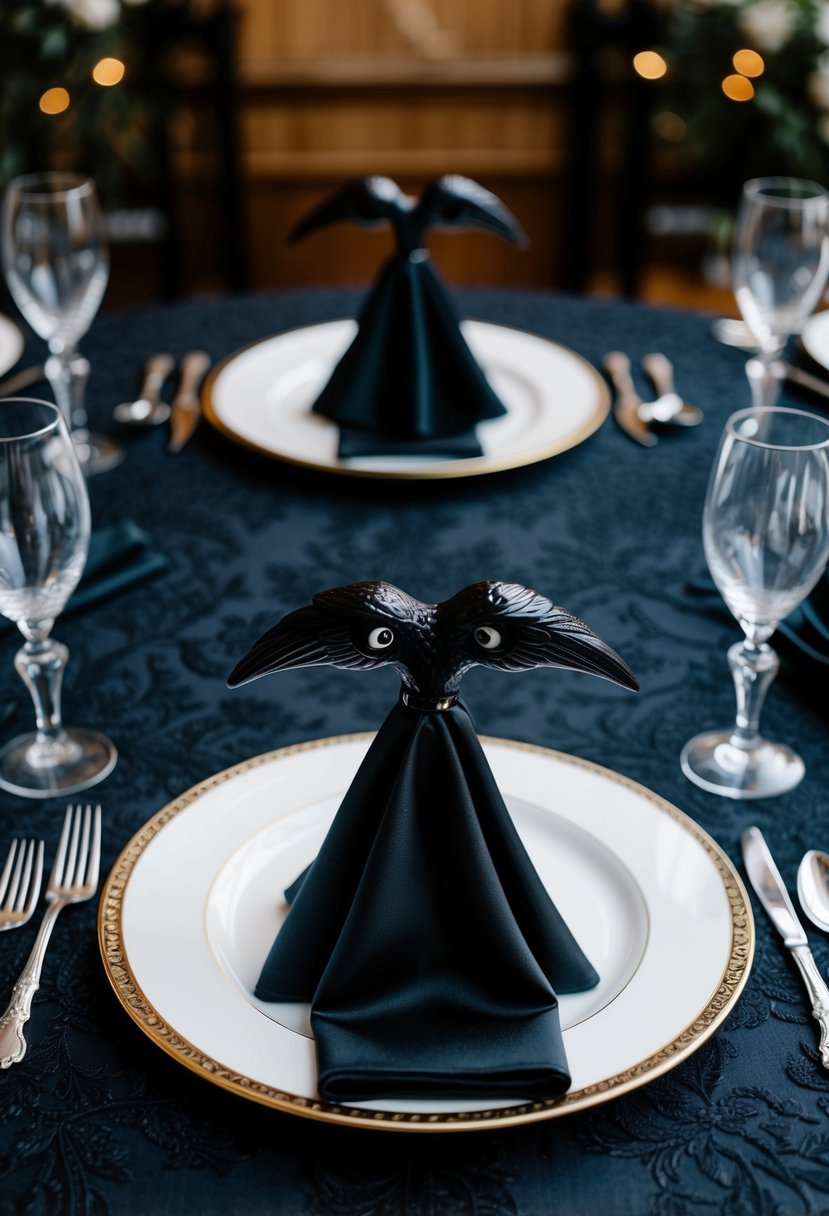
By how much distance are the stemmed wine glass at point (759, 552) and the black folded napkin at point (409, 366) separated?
45 centimetres

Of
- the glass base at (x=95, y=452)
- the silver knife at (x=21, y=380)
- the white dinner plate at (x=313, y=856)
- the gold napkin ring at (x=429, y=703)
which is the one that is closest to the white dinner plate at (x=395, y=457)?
the glass base at (x=95, y=452)

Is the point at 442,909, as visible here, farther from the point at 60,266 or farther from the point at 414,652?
the point at 60,266

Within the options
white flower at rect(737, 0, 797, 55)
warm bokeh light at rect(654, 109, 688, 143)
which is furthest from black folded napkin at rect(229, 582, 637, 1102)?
warm bokeh light at rect(654, 109, 688, 143)

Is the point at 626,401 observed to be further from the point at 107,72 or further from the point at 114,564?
the point at 107,72

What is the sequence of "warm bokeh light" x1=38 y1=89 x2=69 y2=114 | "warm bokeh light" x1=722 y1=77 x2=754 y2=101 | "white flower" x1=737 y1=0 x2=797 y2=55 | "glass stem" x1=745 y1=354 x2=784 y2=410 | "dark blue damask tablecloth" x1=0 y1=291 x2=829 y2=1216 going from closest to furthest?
"dark blue damask tablecloth" x1=0 y1=291 x2=829 y2=1216 < "glass stem" x1=745 y1=354 x2=784 y2=410 < "white flower" x1=737 y1=0 x2=797 y2=55 < "warm bokeh light" x1=38 y1=89 x2=69 y2=114 < "warm bokeh light" x1=722 y1=77 x2=754 y2=101

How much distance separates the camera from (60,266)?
1383mm

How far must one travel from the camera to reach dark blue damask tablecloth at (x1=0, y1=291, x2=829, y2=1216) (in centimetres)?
63

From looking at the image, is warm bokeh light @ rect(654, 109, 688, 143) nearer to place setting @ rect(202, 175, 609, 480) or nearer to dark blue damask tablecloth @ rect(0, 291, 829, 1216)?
dark blue damask tablecloth @ rect(0, 291, 829, 1216)

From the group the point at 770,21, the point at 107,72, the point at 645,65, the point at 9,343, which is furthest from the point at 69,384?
the point at 107,72

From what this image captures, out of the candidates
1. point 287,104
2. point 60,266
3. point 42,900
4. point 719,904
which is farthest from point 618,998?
point 287,104

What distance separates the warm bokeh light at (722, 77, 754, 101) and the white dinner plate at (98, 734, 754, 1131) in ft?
9.33

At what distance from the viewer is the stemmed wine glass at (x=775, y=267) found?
4.55ft

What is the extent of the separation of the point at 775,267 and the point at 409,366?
40 centimetres

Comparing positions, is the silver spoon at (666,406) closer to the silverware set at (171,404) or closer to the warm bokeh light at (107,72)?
the silverware set at (171,404)
